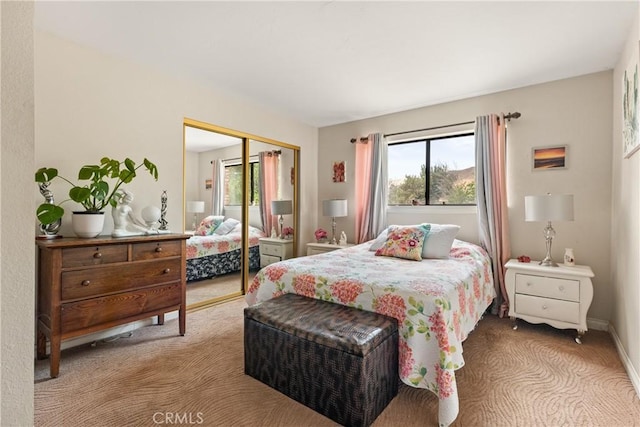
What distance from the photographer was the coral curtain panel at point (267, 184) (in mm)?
4066

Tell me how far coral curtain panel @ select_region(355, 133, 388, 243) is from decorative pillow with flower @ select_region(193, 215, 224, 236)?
6.17ft

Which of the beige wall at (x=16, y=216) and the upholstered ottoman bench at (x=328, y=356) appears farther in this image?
the upholstered ottoman bench at (x=328, y=356)

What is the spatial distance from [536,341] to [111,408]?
3112 millimetres

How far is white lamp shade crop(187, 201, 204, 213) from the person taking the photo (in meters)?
3.28

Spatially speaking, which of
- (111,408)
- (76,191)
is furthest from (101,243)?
(111,408)

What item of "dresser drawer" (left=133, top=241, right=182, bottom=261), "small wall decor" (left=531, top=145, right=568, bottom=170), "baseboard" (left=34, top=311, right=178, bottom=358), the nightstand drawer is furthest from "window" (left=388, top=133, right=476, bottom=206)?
"baseboard" (left=34, top=311, right=178, bottom=358)

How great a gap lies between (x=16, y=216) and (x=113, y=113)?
237cm

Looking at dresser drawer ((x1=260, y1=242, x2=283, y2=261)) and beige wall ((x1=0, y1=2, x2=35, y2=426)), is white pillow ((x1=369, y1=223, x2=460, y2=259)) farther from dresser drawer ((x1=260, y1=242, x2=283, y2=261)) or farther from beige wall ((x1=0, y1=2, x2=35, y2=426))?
beige wall ((x1=0, y1=2, x2=35, y2=426))

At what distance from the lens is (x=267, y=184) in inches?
163

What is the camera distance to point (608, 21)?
83.7 inches

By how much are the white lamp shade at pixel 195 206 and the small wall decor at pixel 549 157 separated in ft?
11.8

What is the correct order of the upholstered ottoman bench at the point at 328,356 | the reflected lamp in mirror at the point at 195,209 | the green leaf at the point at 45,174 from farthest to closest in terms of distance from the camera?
the reflected lamp in mirror at the point at 195,209, the green leaf at the point at 45,174, the upholstered ottoman bench at the point at 328,356

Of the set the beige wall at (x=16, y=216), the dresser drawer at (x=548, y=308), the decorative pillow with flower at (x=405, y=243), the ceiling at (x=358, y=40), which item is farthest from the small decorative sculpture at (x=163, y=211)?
the dresser drawer at (x=548, y=308)

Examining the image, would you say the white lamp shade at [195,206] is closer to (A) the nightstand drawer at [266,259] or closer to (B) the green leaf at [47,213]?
(A) the nightstand drawer at [266,259]
